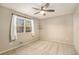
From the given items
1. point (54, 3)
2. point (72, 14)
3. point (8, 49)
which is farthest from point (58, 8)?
point (8, 49)

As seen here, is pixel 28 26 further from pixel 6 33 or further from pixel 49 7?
pixel 49 7

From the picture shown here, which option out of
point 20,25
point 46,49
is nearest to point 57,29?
point 46,49

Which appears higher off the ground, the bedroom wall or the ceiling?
the ceiling

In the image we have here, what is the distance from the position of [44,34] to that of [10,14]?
776mm

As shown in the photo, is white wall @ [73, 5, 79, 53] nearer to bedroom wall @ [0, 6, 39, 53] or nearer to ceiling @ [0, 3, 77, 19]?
ceiling @ [0, 3, 77, 19]

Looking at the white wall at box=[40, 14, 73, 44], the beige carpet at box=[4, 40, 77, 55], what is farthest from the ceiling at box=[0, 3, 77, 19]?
the beige carpet at box=[4, 40, 77, 55]

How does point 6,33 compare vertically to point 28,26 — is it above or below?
below

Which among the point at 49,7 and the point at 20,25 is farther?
the point at 20,25

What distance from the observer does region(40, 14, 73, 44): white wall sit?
1708 mm

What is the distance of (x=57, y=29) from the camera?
5.90 ft

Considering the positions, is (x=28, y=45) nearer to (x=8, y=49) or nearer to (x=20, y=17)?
(x=8, y=49)

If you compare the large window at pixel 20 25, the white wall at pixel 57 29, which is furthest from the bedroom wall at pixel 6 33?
the white wall at pixel 57 29

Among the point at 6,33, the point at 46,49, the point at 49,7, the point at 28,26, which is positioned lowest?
the point at 46,49
